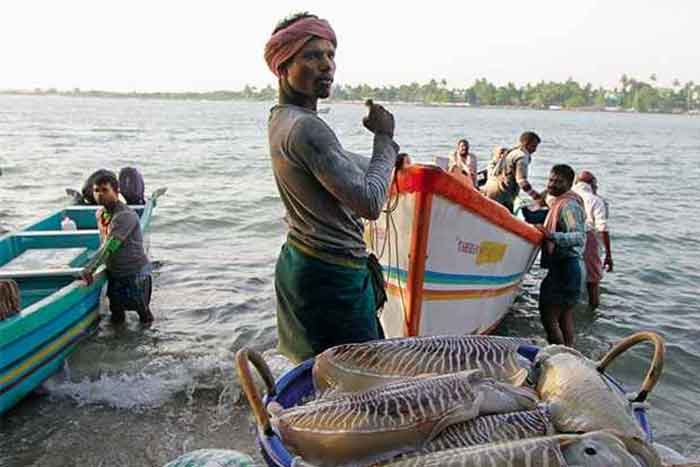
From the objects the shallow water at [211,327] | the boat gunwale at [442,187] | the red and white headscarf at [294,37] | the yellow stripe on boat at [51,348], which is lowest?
the shallow water at [211,327]

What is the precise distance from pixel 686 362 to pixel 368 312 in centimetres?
571

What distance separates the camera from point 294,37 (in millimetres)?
2398

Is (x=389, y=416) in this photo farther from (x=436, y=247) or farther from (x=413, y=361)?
(x=436, y=247)

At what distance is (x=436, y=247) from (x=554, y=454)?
11.4ft

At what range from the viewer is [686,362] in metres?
6.91

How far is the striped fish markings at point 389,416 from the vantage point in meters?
1.66

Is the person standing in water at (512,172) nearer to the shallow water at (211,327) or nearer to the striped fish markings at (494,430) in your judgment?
the shallow water at (211,327)

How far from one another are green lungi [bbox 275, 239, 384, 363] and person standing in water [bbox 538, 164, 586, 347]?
3.51 metres

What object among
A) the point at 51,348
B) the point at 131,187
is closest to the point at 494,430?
the point at 51,348

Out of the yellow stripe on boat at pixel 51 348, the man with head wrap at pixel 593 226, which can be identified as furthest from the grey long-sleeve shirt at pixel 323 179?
the man with head wrap at pixel 593 226

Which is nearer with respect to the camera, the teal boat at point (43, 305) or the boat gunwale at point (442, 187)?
the boat gunwale at point (442, 187)

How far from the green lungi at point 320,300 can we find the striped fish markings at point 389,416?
2.61ft

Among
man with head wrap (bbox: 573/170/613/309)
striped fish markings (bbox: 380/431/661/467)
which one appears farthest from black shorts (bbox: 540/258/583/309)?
striped fish markings (bbox: 380/431/661/467)

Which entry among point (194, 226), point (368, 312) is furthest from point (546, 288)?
point (194, 226)
